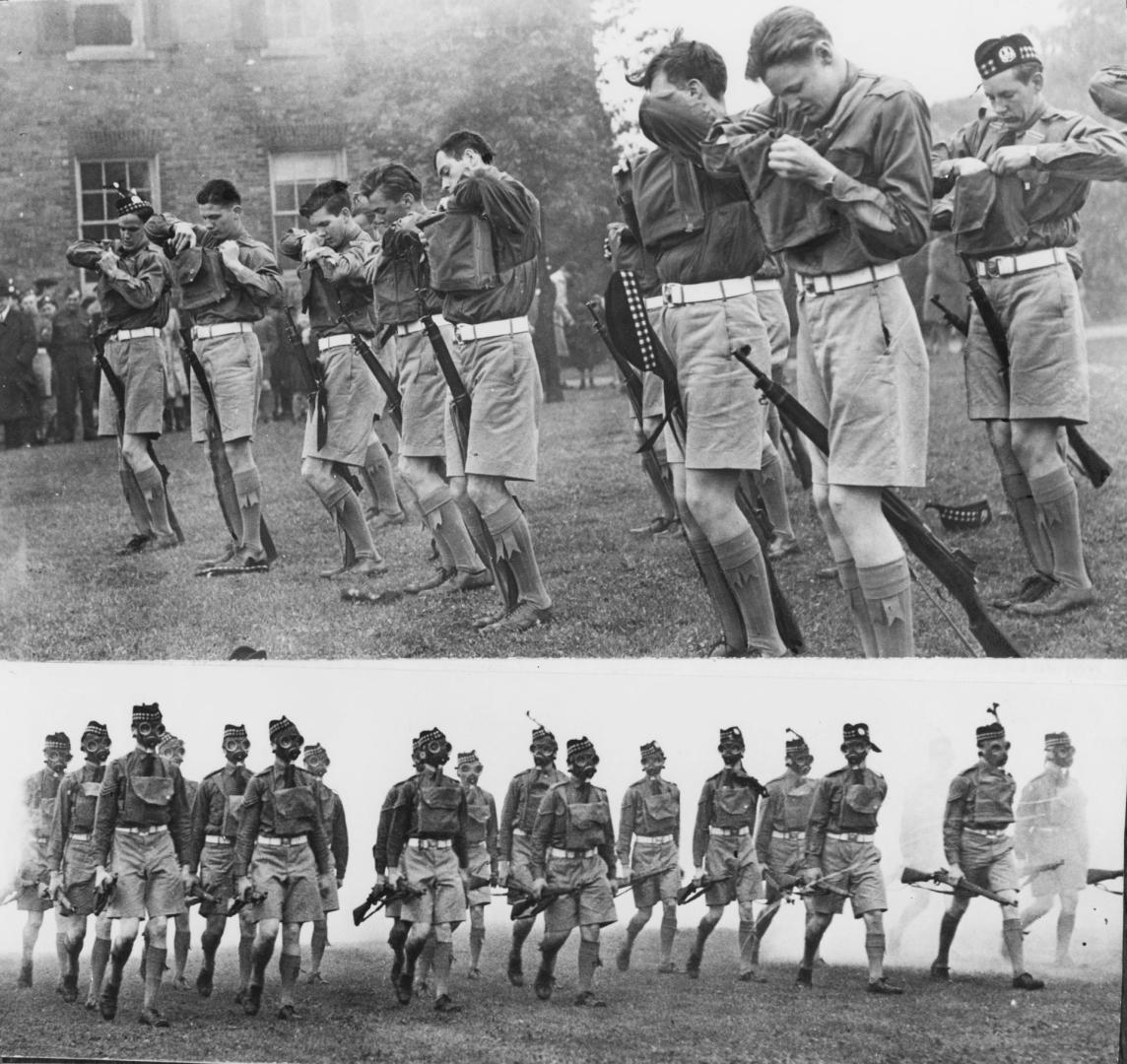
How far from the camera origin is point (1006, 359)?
624cm

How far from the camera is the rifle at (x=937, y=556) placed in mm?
6109

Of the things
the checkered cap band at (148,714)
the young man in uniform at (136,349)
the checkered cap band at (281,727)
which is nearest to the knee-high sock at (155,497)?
the young man in uniform at (136,349)

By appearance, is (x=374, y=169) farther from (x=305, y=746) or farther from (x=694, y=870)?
(x=694, y=870)

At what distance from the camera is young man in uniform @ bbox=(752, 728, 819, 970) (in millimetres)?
6438

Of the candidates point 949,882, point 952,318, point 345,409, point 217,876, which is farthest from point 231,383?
point 949,882

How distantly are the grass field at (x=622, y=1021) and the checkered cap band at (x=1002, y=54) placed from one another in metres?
3.29

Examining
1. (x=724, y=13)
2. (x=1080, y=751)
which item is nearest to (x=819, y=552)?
(x=1080, y=751)

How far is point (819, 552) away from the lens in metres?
6.52

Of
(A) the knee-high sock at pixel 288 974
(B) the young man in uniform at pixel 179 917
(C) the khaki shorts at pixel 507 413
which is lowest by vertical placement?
(A) the knee-high sock at pixel 288 974

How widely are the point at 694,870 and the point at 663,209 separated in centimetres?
255

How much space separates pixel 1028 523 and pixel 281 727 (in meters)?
3.04

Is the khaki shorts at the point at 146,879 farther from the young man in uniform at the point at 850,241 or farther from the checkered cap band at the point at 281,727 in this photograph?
the young man in uniform at the point at 850,241

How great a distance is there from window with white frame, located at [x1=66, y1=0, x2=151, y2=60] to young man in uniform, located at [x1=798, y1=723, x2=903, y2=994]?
407cm

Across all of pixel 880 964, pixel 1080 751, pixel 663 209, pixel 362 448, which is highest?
pixel 663 209
